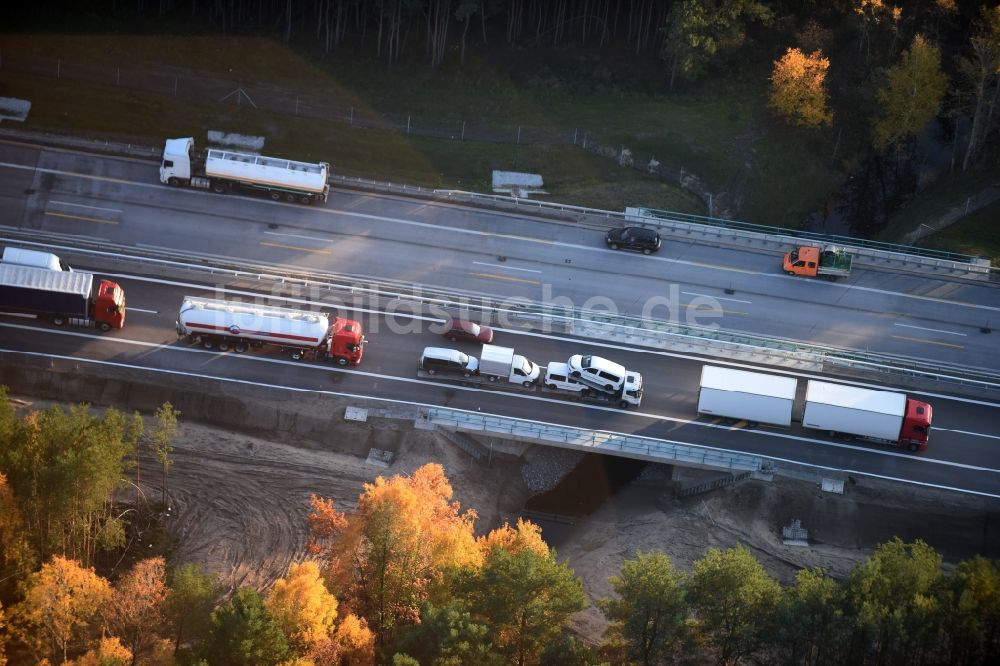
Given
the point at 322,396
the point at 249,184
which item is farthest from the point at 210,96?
the point at 322,396

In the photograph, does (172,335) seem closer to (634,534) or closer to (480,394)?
(480,394)

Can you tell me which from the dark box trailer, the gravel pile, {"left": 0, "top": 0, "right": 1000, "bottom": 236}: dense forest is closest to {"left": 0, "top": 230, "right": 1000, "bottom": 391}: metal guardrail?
the dark box trailer

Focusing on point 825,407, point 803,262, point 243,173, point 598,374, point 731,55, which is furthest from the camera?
point 731,55

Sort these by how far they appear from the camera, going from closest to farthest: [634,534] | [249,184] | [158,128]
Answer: [634,534], [249,184], [158,128]

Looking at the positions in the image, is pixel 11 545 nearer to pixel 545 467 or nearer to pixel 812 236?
pixel 545 467

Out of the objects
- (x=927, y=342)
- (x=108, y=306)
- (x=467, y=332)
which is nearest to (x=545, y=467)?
(x=467, y=332)

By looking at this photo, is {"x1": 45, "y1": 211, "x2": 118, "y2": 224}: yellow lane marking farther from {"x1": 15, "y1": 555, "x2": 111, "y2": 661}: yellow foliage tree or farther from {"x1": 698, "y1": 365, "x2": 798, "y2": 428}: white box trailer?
{"x1": 698, "y1": 365, "x2": 798, "y2": 428}: white box trailer
